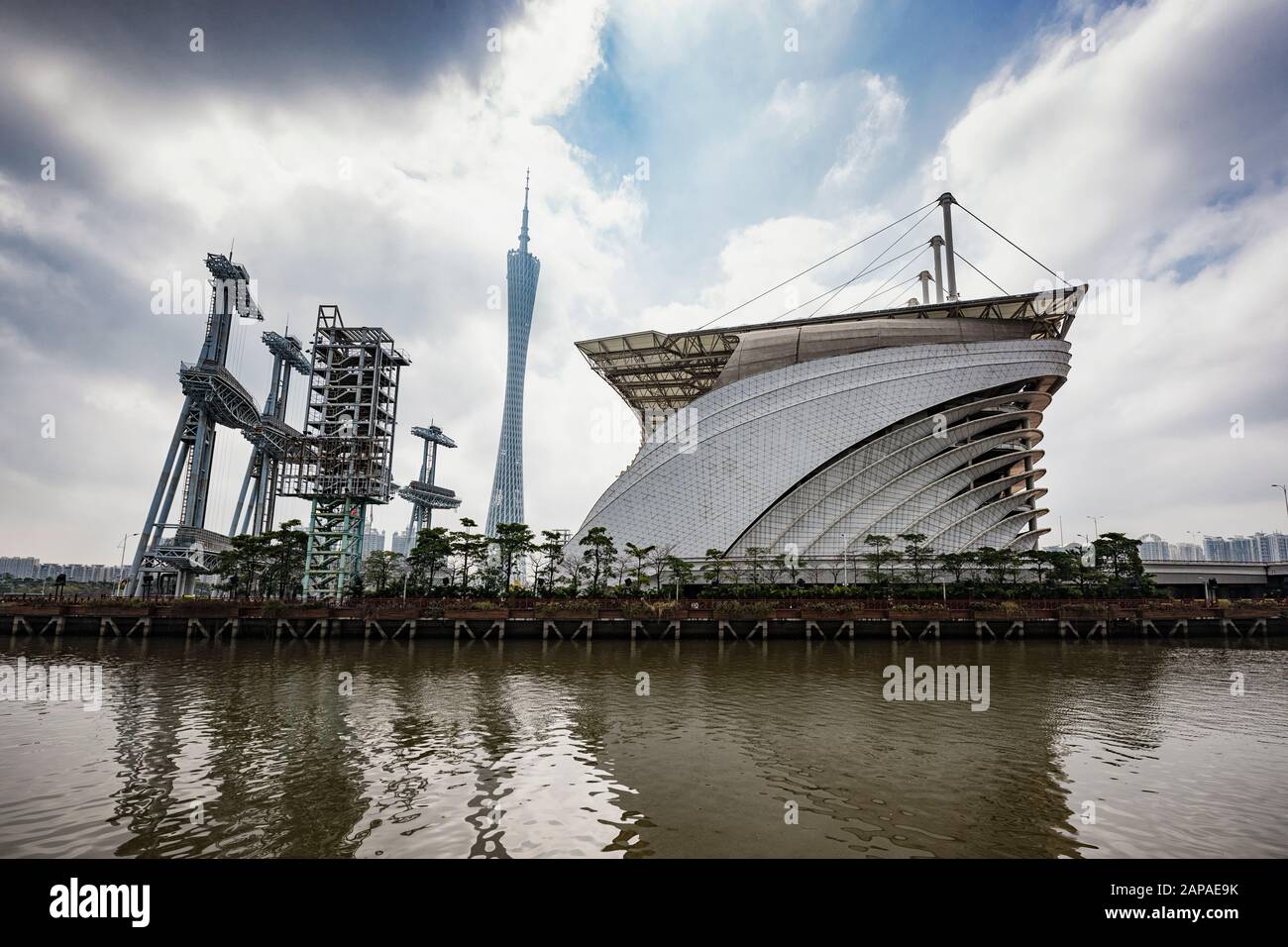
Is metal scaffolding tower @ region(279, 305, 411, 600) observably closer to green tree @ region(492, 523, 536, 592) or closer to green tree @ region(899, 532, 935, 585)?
green tree @ region(492, 523, 536, 592)

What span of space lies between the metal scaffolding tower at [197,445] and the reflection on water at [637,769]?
52.0 metres

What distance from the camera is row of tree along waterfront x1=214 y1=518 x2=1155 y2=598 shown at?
5370 cm

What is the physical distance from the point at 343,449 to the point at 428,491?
181 feet

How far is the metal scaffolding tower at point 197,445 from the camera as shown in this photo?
225 ft

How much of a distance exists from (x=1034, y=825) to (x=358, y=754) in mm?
13213

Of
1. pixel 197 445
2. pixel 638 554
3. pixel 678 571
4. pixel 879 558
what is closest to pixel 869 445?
pixel 879 558

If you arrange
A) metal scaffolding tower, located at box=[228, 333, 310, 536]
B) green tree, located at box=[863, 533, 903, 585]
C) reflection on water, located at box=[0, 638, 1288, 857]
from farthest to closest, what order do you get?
metal scaffolding tower, located at box=[228, 333, 310, 536] < green tree, located at box=[863, 533, 903, 585] < reflection on water, located at box=[0, 638, 1288, 857]

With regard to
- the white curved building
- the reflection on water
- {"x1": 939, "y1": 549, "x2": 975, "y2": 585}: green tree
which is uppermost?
the white curved building

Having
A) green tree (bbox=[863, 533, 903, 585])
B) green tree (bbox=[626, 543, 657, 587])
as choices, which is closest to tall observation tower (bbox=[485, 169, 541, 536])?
green tree (bbox=[626, 543, 657, 587])

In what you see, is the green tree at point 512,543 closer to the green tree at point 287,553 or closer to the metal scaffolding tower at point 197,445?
the green tree at point 287,553

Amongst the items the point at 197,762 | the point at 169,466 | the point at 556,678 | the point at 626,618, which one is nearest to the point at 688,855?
the point at 197,762

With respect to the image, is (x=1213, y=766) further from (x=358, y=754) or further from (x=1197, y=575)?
(x=1197, y=575)

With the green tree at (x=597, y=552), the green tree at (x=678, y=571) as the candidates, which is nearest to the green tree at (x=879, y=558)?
the green tree at (x=678, y=571)

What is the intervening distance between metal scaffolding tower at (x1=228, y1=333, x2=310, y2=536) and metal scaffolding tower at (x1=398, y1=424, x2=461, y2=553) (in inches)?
979
